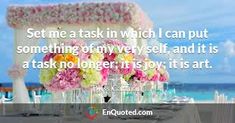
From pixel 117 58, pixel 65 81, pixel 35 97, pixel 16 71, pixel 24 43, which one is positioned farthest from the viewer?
pixel 35 97

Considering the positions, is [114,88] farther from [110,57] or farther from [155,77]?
[155,77]

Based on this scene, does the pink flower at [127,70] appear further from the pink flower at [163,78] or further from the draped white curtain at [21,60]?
the draped white curtain at [21,60]

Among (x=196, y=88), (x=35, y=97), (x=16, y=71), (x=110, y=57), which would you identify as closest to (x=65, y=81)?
(x=110, y=57)

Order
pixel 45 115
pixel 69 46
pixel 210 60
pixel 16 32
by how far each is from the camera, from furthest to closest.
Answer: pixel 16 32 < pixel 210 60 < pixel 45 115 < pixel 69 46

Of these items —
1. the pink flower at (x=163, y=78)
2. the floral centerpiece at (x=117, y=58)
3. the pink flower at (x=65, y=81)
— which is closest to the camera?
the pink flower at (x=65, y=81)

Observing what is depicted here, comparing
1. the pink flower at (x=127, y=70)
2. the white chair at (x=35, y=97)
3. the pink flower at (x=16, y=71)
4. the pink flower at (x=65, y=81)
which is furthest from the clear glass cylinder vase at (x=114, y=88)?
the white chair at (x=35, y=97)

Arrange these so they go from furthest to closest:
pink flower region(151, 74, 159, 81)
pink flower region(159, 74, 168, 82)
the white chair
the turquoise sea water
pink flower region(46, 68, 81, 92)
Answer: the white chair, the turquoise sea water, pink flower region(159, 74, 168, 82), pink flower region(151, 74, 159, 81), pink flower region(46, 68, 81, 92)

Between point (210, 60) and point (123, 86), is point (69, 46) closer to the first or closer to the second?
point (123, 86)

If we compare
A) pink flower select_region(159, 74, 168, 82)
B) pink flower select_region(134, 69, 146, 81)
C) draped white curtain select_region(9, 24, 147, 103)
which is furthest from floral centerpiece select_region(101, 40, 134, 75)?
pink flower select_region(159, 74, 168, 82)

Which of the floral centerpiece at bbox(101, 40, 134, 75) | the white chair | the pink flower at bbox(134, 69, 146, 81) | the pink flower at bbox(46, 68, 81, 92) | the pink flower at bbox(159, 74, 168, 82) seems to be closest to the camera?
the pink flower at bbox(46, 68, 81, 92)

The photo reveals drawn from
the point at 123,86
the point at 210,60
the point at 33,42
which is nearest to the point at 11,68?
the point at 33,42

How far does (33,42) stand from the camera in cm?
281

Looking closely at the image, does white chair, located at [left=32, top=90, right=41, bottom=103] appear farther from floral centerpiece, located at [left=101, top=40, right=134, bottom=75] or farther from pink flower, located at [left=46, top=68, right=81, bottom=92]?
pink flower, located at [left=46, top=68, right=81, bottom=92]

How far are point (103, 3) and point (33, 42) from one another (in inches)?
22.8
